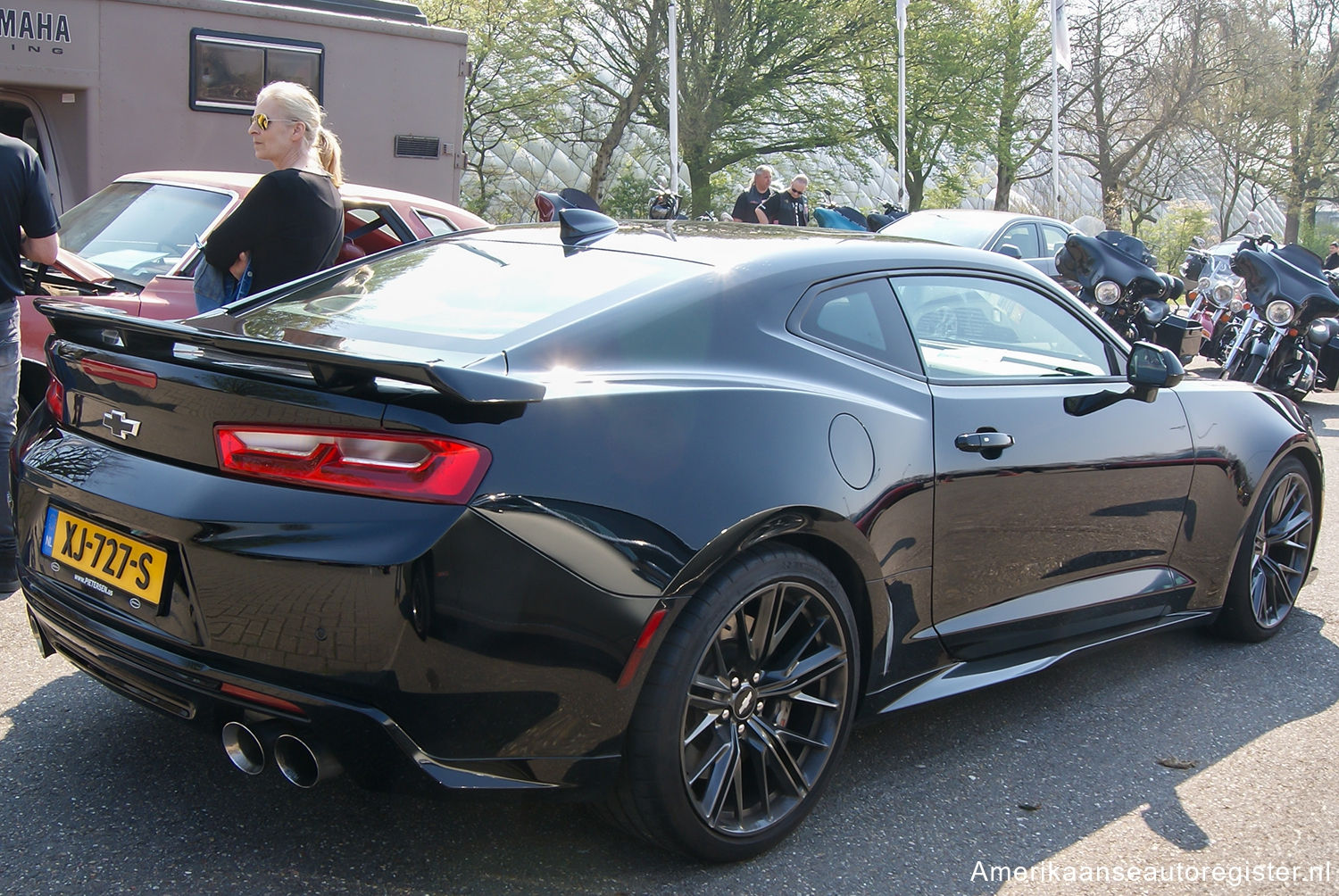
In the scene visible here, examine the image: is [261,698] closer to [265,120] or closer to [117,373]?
[117,373]

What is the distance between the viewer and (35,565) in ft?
9.36

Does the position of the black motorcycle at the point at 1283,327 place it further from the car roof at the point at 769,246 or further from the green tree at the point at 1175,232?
the green tree at the point at 1175,232

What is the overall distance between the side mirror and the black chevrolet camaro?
11 mm

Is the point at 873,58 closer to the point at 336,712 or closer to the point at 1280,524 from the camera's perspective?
the point at 1280,524

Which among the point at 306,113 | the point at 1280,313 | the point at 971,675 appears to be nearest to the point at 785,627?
the point at 971,675

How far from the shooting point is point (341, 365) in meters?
2.31

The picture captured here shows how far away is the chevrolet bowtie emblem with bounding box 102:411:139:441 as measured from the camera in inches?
104

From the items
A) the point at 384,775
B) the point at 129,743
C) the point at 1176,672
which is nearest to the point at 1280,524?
the point at 1176,672

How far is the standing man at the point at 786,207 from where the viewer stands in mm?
14531

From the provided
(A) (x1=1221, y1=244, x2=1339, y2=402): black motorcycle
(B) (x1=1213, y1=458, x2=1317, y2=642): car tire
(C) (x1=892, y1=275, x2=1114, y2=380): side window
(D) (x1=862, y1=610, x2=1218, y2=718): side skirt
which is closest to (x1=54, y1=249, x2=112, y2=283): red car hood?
(C) (x1=892, y1=275, x2=1114, y2=380): side window

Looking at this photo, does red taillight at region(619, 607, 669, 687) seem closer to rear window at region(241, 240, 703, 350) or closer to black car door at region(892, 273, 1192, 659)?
rear window at region(241, 240, 703, 350)

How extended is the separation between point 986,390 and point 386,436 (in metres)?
1.77

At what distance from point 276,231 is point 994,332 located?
241 cm

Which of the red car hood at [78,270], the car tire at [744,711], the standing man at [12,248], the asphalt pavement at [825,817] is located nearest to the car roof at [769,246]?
the car tire at [744,711]
